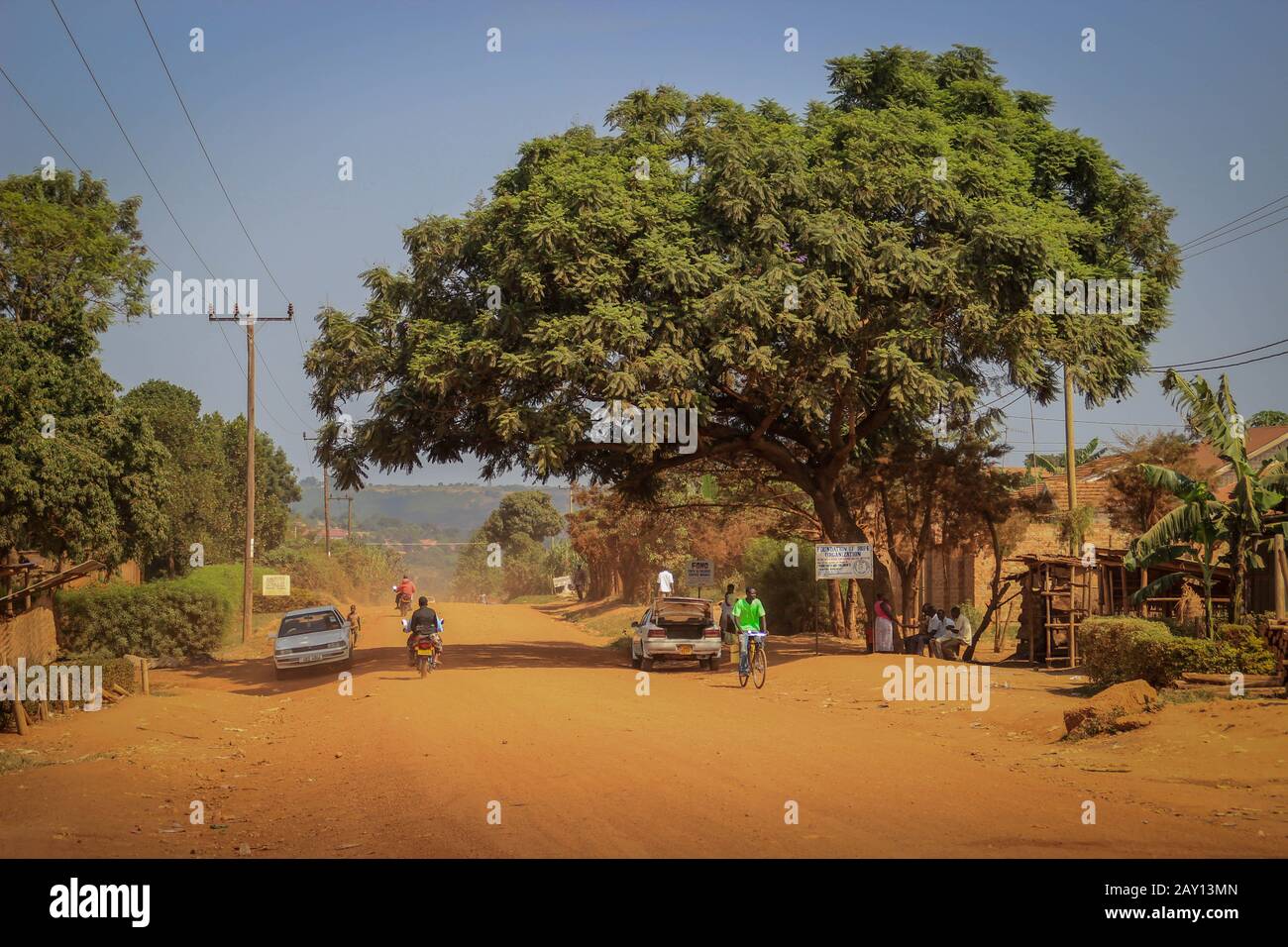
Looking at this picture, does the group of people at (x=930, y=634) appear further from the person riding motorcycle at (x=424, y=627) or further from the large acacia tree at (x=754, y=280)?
the person riding motorcycle at (x=424, y=627)

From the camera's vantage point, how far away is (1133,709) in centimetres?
1516

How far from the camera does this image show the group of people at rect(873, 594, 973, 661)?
2680 cm

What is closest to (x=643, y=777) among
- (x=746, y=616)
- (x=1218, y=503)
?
(x=746, y=616)

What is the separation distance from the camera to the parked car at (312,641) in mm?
28172

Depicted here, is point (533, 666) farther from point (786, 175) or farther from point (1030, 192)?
point (1030, 192)

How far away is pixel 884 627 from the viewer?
89.9 ft

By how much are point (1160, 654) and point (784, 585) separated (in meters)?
25.9

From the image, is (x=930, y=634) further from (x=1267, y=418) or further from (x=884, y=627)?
(x=1267, y=418)

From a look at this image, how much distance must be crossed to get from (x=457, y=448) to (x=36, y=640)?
10.5 meters

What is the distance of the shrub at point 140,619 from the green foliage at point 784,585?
18.7m

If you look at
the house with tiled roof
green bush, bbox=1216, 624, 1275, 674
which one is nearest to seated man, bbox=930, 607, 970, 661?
green bush, bbox=1216, 624, 1275, 674

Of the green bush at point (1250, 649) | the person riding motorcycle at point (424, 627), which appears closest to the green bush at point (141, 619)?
the person riding motorcycle at point (424, 627)

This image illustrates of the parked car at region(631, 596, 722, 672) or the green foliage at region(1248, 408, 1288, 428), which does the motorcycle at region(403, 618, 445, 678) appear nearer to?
the parked car at region(631, 596, 722, 672)
